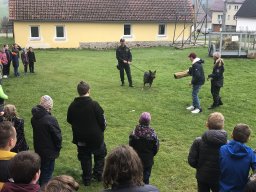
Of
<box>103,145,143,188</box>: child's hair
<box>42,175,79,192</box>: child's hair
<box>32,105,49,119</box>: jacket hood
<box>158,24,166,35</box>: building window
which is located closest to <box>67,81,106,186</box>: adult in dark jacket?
<box>32,105,49,119</box>: jacket hood

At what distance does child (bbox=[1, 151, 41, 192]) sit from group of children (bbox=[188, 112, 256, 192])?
2.57m

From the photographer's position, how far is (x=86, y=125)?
6445 millimetres

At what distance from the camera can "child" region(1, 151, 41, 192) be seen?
→ 11.1 ft

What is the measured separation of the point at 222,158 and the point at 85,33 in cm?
2849

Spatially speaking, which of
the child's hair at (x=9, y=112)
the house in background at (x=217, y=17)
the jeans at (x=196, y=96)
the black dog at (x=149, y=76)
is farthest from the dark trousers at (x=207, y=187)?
the house in background at (x=217, y=17)

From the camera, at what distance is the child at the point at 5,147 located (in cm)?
412

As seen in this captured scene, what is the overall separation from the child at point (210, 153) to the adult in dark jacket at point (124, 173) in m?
1.96

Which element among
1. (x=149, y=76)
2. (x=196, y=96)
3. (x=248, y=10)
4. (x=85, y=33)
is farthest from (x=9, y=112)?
(x=248, y=10)

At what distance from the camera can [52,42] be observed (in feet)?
102

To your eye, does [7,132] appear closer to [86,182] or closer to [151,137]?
[151,137]

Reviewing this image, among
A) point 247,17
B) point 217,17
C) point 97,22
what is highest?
point 217,17

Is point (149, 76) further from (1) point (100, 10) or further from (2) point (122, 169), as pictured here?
(1) point (100, 10)

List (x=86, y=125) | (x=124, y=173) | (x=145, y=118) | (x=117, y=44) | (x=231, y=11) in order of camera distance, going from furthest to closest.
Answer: (x=231, y=11) → (x=117, y=44) → (x=86, y=125) → (x=145, y=118) → (x=124, y=173)

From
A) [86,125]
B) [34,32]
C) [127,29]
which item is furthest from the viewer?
[127,29]
